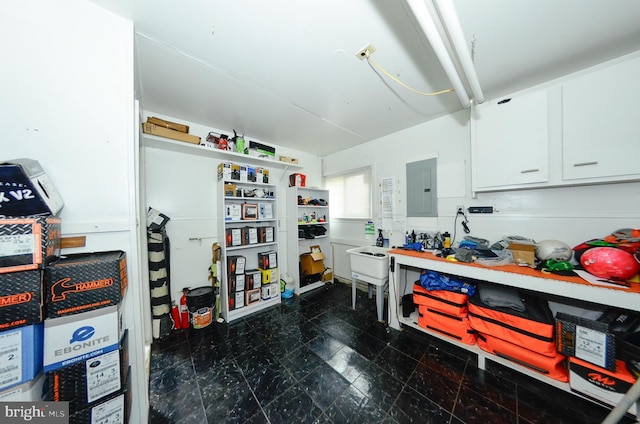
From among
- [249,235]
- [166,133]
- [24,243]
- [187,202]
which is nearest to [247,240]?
[249,235]

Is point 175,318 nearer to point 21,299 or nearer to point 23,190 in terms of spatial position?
point 21,299

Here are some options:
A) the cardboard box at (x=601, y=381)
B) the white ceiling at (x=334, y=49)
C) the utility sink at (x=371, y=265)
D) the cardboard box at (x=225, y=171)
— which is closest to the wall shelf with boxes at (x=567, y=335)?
the cardboard box at (x=601, y=381)

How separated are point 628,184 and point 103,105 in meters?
3.70

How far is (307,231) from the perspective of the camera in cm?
336

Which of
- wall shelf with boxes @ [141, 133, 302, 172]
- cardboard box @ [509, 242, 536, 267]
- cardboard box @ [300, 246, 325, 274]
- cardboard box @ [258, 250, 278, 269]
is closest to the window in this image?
cardboard box @ [300, 246, 325, 274]

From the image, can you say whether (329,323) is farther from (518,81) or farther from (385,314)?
(518,81)

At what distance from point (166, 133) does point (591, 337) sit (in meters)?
3.89

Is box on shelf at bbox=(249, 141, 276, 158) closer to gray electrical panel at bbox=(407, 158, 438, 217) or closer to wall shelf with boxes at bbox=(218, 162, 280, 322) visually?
wall shelf with boxes at bbox=(218, 162, 280, 322)

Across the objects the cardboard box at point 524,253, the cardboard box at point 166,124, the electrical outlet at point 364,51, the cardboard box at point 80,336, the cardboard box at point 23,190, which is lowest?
the cardboard box at point 80,336

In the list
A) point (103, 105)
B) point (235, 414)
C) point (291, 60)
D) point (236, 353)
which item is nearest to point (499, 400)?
point (235, 414)

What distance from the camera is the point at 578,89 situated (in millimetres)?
1466

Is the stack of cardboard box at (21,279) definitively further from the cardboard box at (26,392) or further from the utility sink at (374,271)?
the utility sink at (374,271)

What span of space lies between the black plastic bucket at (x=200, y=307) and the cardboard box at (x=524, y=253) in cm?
319

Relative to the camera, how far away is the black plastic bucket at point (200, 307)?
2168 millimetres
